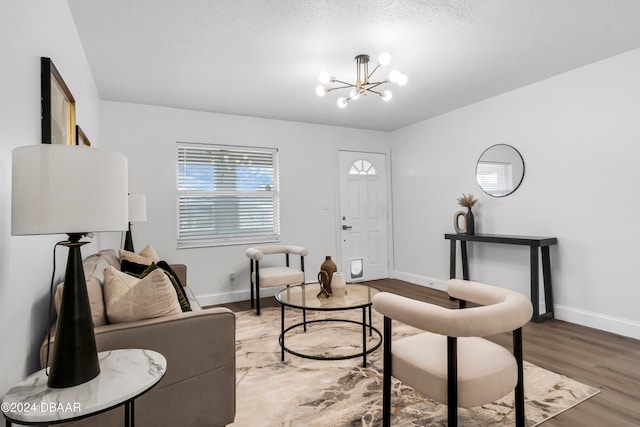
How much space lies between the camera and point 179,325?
164 cm

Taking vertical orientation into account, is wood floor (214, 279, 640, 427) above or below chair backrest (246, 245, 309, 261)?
below

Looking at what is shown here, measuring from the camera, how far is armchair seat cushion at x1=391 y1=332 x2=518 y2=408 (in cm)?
142

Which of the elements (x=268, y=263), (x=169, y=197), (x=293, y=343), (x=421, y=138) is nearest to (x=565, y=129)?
(x=421, y=138)

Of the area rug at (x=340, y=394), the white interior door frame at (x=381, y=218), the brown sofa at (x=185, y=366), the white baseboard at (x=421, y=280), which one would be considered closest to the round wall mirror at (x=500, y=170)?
the white baseboard at (x=421, y=280)

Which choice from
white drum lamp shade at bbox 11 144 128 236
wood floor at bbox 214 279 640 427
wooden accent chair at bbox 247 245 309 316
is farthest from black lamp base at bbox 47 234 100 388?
wooden accent chair at bbox 247 245 309 316

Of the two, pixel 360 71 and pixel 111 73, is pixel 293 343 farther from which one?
pixel 111 73

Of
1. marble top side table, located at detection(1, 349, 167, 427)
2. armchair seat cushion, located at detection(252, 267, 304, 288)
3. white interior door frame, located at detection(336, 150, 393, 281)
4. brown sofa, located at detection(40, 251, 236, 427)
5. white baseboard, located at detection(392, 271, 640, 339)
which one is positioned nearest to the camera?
marble top side table, located at detection(1, 349, 167, 427)

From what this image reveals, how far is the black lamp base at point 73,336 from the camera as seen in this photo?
110 centimetres

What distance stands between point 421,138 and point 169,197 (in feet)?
11.9

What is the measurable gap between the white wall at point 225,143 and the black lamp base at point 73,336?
3218mm

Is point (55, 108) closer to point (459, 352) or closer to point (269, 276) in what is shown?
point (459, 352)

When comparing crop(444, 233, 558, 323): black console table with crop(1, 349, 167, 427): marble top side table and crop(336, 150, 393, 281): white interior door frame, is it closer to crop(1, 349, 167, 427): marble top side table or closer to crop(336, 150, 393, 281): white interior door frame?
crop(336, 150, 393, 281): white interior door frame

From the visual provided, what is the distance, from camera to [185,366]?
164cm

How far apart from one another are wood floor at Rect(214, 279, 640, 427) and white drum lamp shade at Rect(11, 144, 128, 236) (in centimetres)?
236
